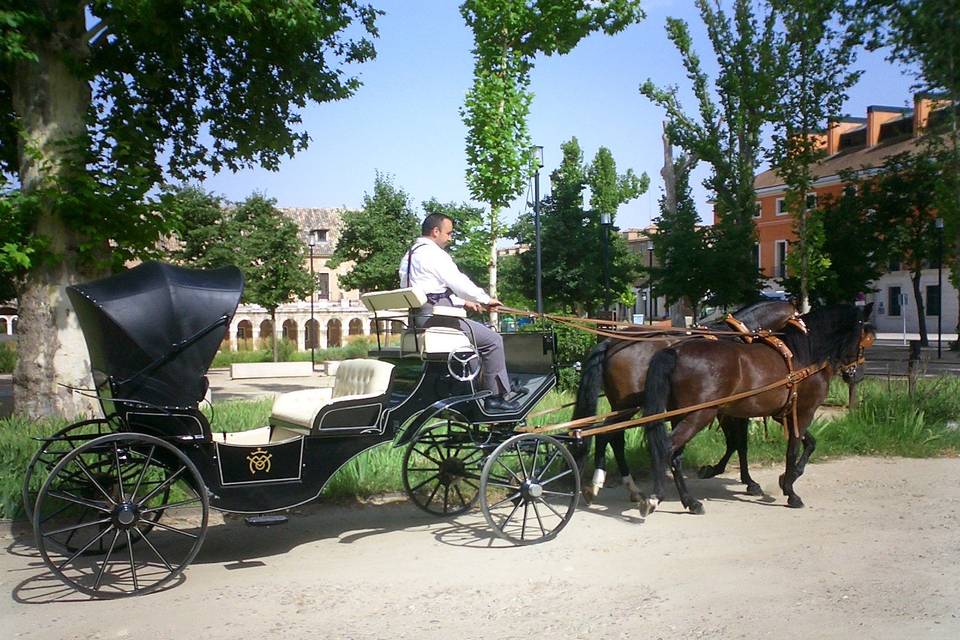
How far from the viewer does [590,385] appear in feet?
25.3

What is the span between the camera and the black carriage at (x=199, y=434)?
17.2 feet

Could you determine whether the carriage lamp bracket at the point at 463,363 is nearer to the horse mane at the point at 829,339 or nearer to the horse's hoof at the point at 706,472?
the horse's hoof at the point at 706,472

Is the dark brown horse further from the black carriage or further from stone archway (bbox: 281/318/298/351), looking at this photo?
stone archway (bbox: 281/318/298/351)

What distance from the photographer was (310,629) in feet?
15.0

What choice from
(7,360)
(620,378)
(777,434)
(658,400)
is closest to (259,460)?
(658,400)

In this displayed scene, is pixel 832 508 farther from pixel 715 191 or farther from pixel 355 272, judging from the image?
pixel 355 272

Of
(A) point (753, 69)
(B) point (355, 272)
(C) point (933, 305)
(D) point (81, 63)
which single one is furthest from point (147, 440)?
(C) point (933, 305)

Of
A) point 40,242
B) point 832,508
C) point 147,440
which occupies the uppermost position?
point 40,242

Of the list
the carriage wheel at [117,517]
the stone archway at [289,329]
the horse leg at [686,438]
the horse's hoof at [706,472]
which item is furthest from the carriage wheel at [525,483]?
the stone archway at [289,329]

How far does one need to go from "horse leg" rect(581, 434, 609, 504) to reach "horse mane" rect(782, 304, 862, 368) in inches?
78.4

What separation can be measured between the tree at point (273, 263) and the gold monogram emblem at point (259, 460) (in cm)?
2890

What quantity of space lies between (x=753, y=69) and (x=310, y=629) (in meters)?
24.1

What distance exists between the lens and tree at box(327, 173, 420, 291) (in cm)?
4303

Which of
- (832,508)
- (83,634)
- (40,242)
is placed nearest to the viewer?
(83,634)
